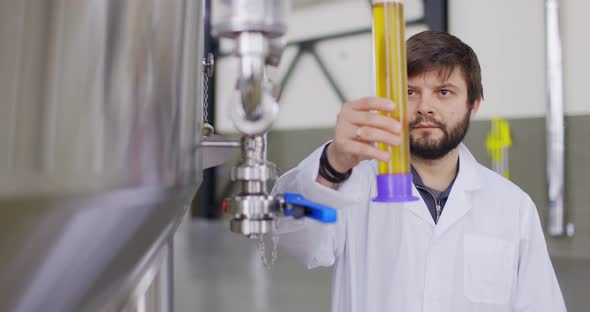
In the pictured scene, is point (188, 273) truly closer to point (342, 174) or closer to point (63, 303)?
point (342, 174)

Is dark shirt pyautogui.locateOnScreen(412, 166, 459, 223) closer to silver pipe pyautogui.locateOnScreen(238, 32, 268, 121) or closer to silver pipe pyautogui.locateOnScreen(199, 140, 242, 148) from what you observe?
silver pipe pyautogui.locateOnScreen(199, 140, 242, 148)

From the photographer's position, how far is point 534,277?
0.75 meters

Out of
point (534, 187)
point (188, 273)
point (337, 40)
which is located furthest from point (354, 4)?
point (188, 273)

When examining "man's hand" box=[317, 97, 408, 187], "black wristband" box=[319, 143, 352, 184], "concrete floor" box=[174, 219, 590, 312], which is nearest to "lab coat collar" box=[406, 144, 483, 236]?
"black wristband" box=[319, 143, 352, 184]

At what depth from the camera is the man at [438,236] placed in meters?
0.75

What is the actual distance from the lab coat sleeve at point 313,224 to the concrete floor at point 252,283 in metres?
1.33

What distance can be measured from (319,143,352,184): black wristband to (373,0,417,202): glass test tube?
14 centimetres

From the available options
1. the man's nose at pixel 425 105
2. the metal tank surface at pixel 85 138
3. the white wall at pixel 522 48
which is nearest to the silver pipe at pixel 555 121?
the white wall at pixel 522 48

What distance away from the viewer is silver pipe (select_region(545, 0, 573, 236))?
301 centimetres

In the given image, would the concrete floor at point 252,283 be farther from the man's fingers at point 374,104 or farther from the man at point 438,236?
the man's fingers at point 374,104

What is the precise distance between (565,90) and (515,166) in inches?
20.4

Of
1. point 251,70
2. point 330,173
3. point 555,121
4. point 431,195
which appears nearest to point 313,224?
point 330,173

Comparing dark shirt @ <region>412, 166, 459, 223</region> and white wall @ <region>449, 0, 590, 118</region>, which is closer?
dark shirt @ <region>412, 166, 459, 223</region>

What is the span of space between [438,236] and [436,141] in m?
0.14
